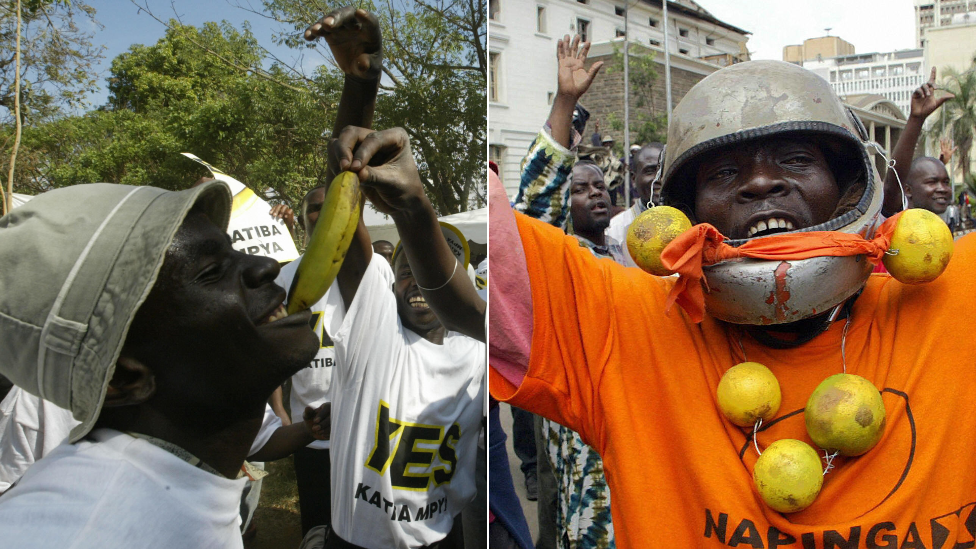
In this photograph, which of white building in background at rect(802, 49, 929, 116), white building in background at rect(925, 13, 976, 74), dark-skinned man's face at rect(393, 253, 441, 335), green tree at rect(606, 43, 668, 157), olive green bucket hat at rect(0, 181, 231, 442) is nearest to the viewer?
olive green bucket hat at rect(0, 181, 231, 442)

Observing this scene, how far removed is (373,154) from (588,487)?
1.68m

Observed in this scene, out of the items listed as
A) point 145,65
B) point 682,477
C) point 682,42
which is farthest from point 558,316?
point 682,42

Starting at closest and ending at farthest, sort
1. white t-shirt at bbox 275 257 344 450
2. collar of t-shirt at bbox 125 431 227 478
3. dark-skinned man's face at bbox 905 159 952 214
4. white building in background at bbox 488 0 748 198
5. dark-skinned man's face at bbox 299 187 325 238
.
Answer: collar of t-shirt at bbox 125 431 227 478, dark-skinned man's face at bbox 299 187 325 238, white t-shirt at bbox 275 257 344 450, dark-skinned man's face at bbox 905 159 952 214, white building in background at bbox 488 0 748 198

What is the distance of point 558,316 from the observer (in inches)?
65.6

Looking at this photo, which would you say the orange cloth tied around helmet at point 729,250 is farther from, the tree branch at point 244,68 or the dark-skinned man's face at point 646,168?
the dark-skinned man's face at point 646,168

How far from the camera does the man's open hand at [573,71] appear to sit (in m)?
2.55

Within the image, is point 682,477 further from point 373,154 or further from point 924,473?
point 373,154

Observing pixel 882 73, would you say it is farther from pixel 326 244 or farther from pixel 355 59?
pixel 326 244

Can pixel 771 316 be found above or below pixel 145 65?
below

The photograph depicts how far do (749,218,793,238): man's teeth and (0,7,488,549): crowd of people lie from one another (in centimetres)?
66

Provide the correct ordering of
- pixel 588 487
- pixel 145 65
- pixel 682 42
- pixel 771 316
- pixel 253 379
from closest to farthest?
pixel 253 379, pixel 145 65, pixel 771 316, pixel 588 487, pixel 682 42

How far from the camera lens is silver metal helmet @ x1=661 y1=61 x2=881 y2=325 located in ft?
4.95

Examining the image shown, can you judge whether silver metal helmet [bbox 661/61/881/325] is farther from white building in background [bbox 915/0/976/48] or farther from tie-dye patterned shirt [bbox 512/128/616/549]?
white building in background [bbox 915/0/976/48]

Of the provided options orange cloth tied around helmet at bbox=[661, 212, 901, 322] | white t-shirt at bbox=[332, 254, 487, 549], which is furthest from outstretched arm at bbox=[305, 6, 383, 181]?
orange cloth tied around helmet at bbox=[661, 212, 901, 322]
